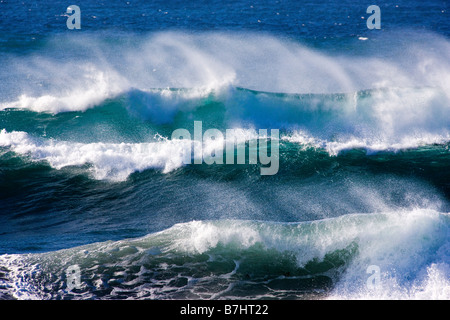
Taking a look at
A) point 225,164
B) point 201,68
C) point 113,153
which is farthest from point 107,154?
point 201,68

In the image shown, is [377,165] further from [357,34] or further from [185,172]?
[357,34]

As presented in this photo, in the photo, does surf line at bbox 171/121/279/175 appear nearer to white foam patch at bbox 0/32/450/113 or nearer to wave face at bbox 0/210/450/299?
white foam patch at bbox 0/32/450/113

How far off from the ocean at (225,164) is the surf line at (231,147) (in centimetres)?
5

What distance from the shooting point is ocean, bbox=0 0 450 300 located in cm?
738

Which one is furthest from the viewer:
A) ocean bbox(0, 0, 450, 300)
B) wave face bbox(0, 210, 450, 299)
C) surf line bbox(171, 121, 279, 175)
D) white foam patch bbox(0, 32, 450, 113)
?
white foam patch bbox(0, 32, 450, 113)

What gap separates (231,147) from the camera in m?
11.4

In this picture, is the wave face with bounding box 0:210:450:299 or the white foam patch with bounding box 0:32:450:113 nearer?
the wave face with bounding box 0:210:450:299

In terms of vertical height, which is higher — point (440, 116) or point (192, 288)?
point (440, 116)

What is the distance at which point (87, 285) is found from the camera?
7.11 metres

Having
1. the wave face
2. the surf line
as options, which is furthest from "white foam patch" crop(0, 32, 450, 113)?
A: the wave face

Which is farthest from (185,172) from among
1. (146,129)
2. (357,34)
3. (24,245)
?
(357,34)

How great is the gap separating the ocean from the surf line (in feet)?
0.18

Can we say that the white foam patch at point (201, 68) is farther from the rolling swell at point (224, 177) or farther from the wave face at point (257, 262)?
the wave face at point (257, 262)
